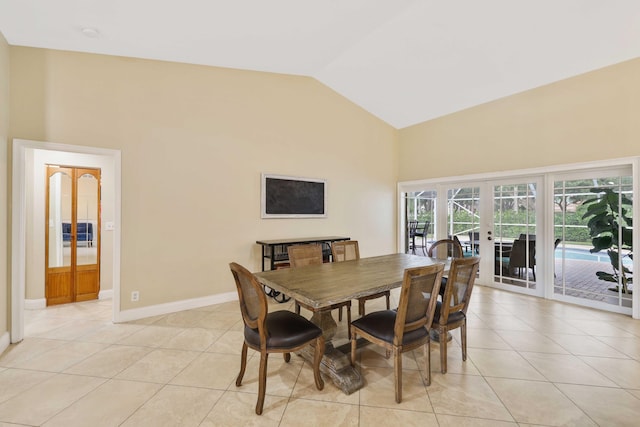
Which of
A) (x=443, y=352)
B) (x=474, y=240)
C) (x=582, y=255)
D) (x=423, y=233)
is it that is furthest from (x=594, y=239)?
(x=443, y=352)

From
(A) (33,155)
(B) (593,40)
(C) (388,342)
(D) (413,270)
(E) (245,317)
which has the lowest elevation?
(C) (388,342)

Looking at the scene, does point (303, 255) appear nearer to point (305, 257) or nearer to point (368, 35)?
point (305, 257)

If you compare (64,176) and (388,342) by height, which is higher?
(64,176)

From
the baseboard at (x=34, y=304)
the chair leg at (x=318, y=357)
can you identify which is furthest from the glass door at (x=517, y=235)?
the baseboard at (x=34, y=304)

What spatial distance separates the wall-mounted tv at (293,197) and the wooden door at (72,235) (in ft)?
7.88

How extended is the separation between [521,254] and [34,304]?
22.3 feet

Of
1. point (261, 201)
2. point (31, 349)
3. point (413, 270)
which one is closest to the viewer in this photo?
point (413, 270)

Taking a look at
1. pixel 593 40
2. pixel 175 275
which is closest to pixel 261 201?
pixel 175 275

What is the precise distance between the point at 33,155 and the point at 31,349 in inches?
94.1

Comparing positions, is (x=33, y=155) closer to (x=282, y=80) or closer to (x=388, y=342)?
(x=282, y=80)

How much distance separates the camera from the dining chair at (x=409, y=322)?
1.79 m

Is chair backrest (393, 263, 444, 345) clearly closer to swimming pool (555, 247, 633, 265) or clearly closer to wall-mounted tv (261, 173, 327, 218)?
wall-mounted tv (261, 173, 327, 218)

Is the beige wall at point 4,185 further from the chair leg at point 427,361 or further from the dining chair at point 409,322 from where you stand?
the chair leg at point 427,361

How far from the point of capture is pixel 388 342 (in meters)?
1.87
